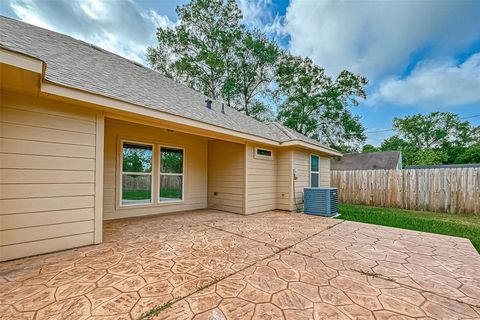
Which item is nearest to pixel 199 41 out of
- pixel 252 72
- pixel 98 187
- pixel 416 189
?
pixel 252 72

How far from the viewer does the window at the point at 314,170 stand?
802 centimetres

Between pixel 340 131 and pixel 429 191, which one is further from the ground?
pixel 340 131

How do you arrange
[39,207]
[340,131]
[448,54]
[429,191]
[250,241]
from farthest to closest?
[340,131]
[448,54]
[429,191]
[250,241]
[39,207]

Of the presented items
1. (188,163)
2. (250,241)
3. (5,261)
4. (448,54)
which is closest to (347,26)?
(448,54)

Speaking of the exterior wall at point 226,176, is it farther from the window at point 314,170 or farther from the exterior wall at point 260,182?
the window at point 314,170

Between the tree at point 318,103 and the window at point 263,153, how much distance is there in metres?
10.1

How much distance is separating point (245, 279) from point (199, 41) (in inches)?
636

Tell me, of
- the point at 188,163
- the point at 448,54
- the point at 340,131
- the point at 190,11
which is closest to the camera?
the point at 188,163

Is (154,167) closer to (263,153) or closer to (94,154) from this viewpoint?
(94,154)

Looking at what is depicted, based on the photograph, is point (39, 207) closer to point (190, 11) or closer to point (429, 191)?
point (429, 191)

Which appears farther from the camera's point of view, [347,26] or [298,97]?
[298,97]

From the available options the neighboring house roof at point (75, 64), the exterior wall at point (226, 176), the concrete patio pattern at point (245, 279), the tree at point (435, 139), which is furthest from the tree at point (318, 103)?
the tree at point (435, 139)

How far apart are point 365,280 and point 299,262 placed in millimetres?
768

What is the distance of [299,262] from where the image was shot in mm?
2787
